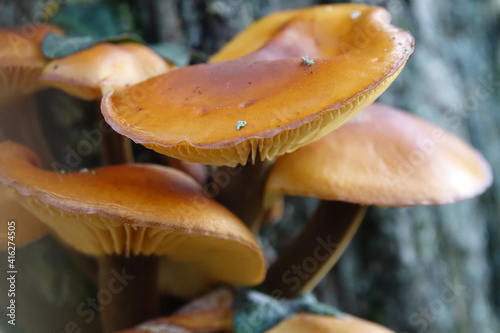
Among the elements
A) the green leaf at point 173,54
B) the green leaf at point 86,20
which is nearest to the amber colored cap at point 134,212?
the green leaf at point 173,54

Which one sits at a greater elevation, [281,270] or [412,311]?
[281,270]

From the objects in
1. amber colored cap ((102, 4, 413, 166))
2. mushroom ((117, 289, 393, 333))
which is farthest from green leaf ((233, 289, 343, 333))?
amber colored cap ((102, 4, 413, 166))

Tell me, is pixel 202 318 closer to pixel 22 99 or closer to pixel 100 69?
pixel 100 69

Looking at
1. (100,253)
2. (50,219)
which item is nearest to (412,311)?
(100,253)

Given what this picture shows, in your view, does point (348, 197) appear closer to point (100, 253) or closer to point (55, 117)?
point (100, 253)

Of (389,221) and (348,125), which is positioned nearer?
(348,125)

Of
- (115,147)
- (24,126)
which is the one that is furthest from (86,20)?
(115,147)
